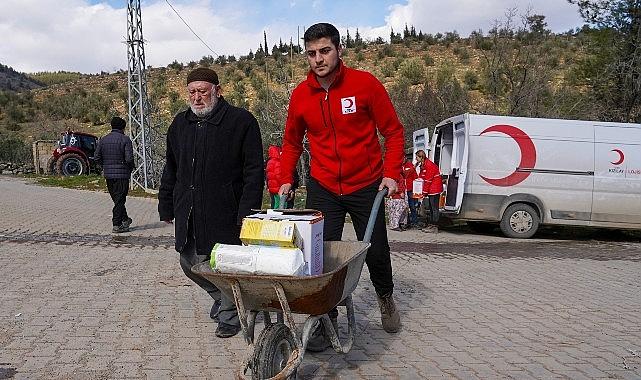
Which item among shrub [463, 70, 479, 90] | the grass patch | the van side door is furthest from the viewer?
shrub [463, 70, 479, 90]

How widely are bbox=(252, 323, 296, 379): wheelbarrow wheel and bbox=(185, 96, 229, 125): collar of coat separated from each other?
71.0 inches

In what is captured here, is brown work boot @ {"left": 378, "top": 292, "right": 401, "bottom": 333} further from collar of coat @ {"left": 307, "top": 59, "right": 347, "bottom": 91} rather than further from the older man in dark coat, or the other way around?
collar of coat @ {"left": 307, "top": 59, "right": 347, "bottom": 91}

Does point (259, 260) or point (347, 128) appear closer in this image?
point (259, 260)

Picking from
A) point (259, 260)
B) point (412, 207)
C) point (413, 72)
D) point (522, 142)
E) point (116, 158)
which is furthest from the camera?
point (413, 72)

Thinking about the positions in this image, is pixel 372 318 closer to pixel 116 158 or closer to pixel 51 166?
pixel 116 158

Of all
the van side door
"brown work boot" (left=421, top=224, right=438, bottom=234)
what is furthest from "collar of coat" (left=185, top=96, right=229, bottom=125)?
the van side door

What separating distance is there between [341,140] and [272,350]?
162cm

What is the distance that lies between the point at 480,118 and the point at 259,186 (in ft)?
24.8

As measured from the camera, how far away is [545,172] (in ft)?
37.1

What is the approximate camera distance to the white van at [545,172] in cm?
1118

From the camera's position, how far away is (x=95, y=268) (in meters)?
7.40

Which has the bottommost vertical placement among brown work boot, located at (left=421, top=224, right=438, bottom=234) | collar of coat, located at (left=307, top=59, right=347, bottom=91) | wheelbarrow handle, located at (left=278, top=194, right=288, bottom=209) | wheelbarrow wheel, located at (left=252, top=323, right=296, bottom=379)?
brown work boot, located at (left=421, top=224, right=438, bottom=234)

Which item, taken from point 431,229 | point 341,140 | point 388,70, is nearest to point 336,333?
point 341,140

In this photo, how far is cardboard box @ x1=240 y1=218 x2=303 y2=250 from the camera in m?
3.35
